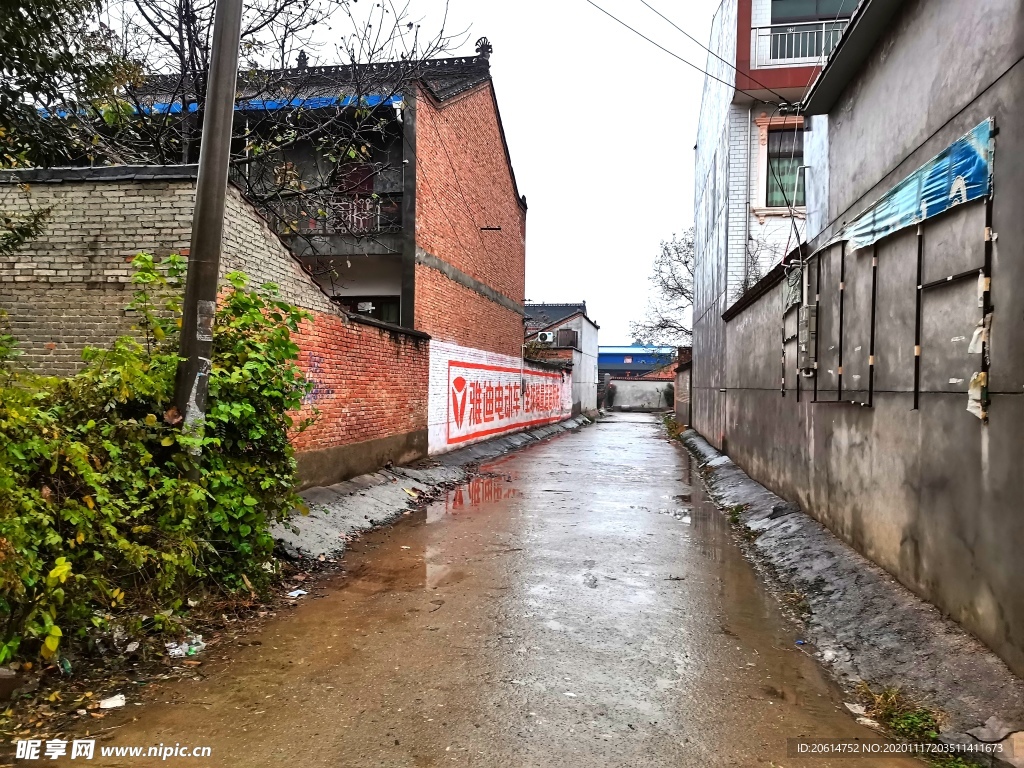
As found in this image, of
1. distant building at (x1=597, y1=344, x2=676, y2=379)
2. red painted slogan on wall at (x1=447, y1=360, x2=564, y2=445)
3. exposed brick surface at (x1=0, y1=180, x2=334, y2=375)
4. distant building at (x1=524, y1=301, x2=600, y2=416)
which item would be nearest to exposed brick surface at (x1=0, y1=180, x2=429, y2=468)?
exposed brick surface at (x1=0, y1=180, x2=334, y2=375)

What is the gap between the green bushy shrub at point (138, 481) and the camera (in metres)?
3.23

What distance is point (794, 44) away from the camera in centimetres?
1426

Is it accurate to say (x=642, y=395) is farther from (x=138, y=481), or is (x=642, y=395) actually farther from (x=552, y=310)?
(x=138, y=481)

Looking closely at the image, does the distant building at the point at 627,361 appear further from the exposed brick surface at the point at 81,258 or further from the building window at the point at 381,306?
the exposed brick surface at the point at 81,258

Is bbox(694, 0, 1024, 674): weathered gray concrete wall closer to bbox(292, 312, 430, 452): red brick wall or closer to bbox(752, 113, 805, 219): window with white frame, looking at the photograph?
bbox(292, 312, 430, 452): red brick wall

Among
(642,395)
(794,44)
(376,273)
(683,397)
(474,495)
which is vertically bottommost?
(474,495)

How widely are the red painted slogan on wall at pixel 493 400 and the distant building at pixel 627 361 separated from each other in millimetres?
27373

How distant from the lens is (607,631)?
13.7 feet

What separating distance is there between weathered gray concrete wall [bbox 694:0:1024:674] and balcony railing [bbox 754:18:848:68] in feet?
31.9

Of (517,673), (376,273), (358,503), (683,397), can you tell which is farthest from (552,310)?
(517,673)

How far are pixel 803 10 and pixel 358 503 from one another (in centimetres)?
1512

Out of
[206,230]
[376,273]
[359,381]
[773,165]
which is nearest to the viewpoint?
[206,230]

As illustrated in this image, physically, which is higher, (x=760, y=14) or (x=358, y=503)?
(x=760, y=14)

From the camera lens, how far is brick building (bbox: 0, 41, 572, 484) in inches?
240
